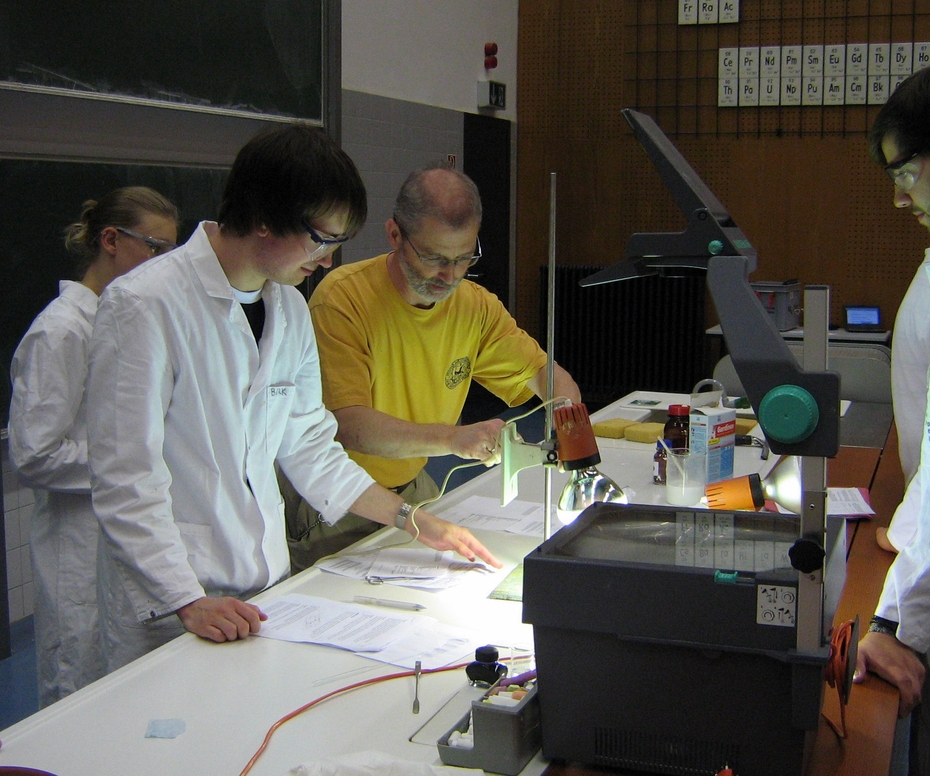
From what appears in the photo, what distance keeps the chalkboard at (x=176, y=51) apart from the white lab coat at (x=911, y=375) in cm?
271

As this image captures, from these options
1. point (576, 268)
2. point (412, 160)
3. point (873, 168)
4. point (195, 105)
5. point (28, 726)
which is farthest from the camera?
point (576, 268)

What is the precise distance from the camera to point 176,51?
3.67m

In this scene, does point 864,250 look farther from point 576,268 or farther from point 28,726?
point 28,726

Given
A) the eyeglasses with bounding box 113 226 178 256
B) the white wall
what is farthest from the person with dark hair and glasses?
the white wall

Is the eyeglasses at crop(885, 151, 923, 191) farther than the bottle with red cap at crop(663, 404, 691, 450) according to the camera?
No

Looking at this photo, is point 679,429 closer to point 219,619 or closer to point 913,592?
point 913,592

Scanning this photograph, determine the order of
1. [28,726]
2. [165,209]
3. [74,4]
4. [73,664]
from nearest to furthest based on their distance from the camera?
1. [28,726]
2. [73,664]
3. [165,209]
4. [74,4]

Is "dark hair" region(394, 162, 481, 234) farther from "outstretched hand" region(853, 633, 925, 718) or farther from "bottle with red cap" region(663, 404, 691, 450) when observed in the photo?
"outstretched hand" region(853, 633, 925, 718)

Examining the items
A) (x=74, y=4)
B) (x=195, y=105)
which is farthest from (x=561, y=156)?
(x=74, y=4)

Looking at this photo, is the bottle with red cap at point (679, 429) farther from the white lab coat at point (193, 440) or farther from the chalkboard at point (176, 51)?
the chalkboard at point (176, 51)

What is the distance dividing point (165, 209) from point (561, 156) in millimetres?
4576

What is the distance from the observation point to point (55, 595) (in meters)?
2.39

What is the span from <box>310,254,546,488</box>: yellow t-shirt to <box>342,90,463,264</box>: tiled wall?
7.69 ft

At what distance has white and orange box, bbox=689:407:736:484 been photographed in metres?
2.54
